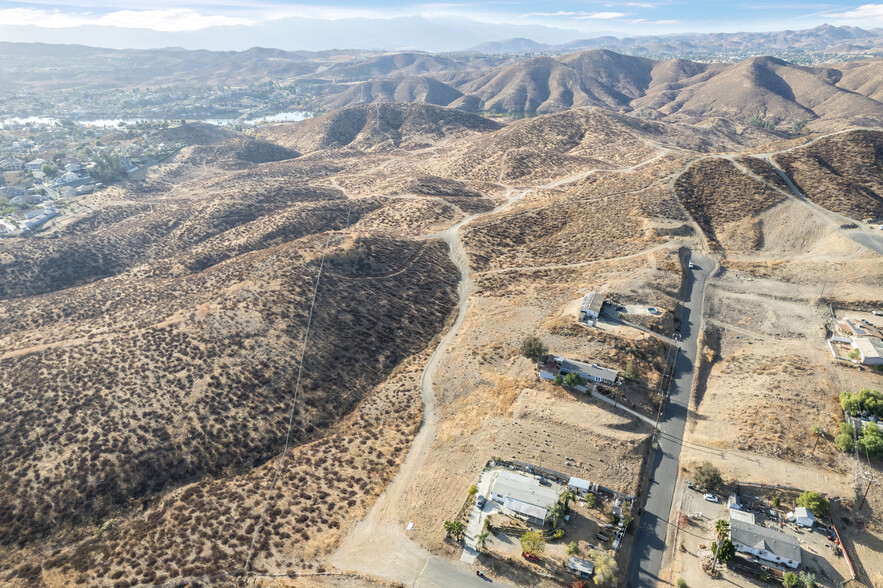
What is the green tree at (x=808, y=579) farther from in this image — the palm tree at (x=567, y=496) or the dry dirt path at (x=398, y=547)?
the dry dirt path at (x=398, y=547)

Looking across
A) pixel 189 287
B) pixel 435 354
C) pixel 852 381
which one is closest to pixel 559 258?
pixel 435 354

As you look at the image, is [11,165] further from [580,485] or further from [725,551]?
[725,551]

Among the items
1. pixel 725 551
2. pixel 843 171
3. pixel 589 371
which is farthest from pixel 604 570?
pixel 843 171

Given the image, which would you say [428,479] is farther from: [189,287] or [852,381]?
[189,287]

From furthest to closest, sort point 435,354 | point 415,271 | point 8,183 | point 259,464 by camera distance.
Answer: point 8,183 → point 415,271 → point 435,354 → point 259,464

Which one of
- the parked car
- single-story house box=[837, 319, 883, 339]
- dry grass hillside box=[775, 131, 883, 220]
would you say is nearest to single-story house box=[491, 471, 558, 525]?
the parked car

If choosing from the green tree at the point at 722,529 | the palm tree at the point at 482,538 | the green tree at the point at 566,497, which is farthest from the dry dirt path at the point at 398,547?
the green tree at the point at 722,529
